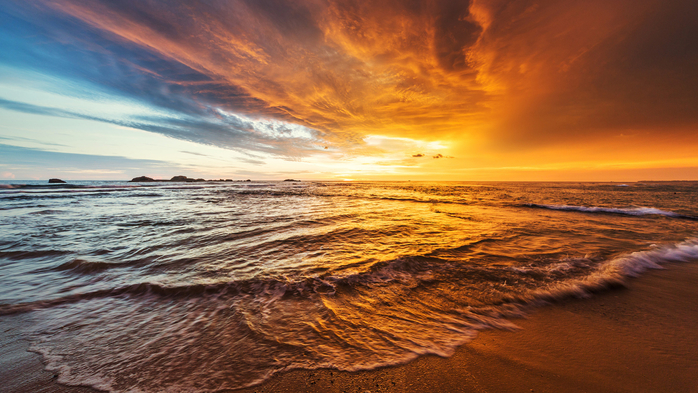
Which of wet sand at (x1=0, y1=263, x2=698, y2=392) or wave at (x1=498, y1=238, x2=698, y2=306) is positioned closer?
wet sand at (x1=0, y1=263, x2=698, y2=392)

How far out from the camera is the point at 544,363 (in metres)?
2.65

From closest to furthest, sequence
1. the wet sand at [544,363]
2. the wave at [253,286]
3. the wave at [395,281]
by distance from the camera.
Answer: the wet sand at [544,363] < the wave at [253,286] < the wave at [395,281]

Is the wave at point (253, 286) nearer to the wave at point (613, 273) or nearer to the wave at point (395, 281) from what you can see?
the wave at point (395, 281)

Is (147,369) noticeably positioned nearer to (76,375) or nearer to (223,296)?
(76,375)

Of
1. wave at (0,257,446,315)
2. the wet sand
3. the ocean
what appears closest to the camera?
the wet sand

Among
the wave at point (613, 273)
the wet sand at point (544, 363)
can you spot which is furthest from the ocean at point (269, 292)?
the wet sand at point (544, 363)

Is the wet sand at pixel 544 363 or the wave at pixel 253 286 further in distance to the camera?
the wave at pixel 253 286

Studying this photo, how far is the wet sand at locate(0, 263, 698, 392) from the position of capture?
233cm

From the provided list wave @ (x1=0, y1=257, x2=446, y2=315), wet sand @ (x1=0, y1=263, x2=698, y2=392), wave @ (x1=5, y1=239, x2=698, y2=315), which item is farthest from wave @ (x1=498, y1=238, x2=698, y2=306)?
wave @ (x1=0, y1=257, x2=446, y2=315)

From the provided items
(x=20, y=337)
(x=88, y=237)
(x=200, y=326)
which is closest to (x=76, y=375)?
(x=200, y=326)

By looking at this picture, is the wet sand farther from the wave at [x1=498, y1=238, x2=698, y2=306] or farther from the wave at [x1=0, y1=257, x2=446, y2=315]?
the wave at [x1=0, y1=257, x2=446, y2=315]

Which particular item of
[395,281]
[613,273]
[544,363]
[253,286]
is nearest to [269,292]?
[253,286]

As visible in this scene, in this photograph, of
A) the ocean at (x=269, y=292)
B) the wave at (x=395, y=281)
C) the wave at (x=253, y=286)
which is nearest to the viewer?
the ocean at (x=269, y=292)

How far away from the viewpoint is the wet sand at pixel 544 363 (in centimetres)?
233
